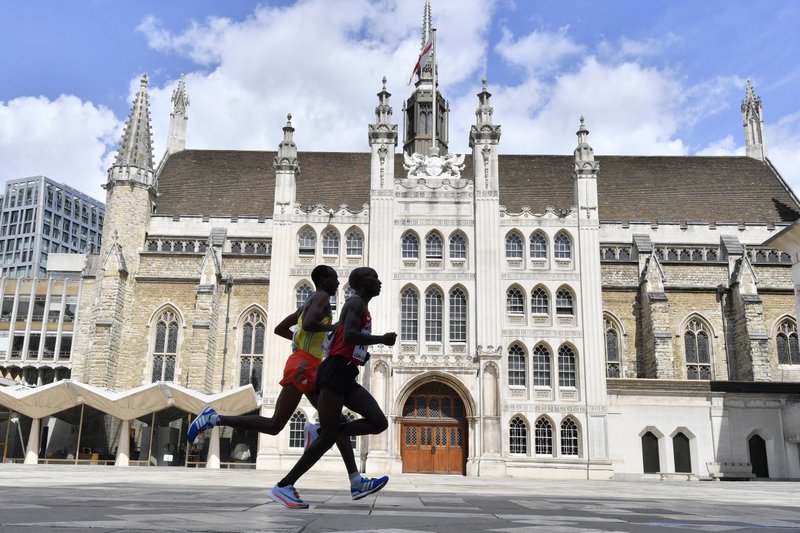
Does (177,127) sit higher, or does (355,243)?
(177,127)

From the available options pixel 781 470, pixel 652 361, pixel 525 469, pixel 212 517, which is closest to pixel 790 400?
pixel 781 470

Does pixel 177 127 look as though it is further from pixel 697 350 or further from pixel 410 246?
pixel 697 350

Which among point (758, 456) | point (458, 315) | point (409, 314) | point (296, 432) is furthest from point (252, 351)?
point (758, 456)

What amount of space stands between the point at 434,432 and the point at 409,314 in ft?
15.8

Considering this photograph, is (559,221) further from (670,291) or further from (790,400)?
(790,400)

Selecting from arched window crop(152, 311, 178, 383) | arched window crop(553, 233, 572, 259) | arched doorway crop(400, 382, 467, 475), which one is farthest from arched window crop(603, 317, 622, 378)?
arched window crop(152, 311, 178, 383)

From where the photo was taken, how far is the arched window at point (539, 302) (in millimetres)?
30156

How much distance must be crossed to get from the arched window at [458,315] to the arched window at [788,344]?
17396 mm

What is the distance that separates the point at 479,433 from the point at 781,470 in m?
11.9

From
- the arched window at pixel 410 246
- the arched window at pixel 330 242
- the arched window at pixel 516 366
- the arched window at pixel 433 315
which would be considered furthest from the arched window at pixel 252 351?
the arched window at pixel 516 366

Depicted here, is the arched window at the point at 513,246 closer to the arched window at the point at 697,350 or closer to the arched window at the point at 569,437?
the arched window at the point at 569,437

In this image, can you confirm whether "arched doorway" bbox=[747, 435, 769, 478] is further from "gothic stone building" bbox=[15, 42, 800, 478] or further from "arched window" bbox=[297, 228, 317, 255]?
"arched window" bbox=[297, 228, 317, 255]

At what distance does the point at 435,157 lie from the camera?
A: 32.0 metres

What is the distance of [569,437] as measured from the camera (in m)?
28.8
